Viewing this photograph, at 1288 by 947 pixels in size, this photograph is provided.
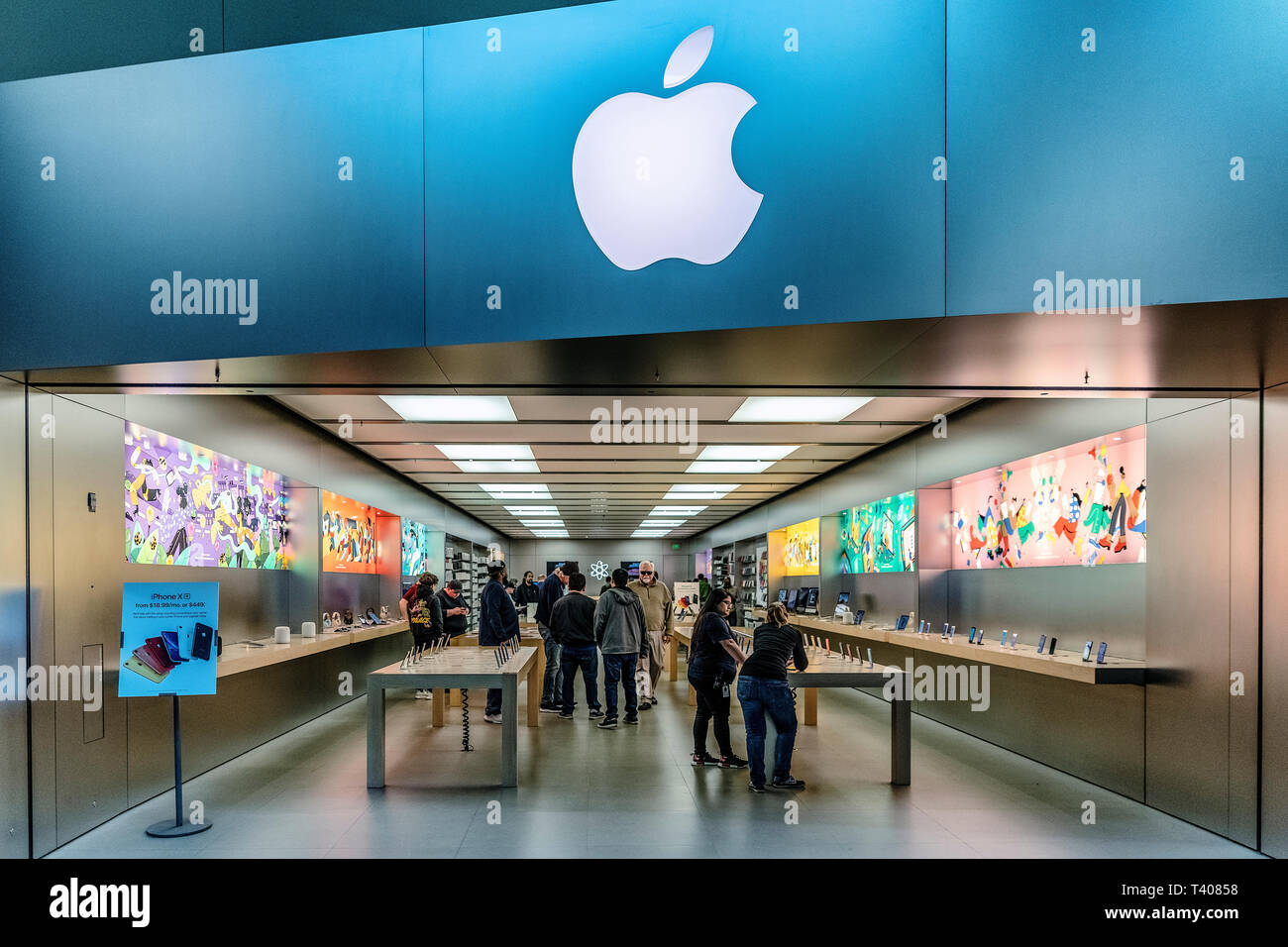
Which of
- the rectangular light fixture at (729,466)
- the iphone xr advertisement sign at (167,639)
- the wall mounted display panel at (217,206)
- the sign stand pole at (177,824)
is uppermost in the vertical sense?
the wall mounted display panel at (217,206)

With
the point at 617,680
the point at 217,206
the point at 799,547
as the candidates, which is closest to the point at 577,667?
the point at 617,680

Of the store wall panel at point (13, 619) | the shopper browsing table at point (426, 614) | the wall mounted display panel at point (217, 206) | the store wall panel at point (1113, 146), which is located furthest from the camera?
the shopper browsing table at point (426, 614)

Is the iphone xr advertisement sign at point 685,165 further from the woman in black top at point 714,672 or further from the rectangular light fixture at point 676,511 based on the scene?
the rectangular light fixture at point 676,511

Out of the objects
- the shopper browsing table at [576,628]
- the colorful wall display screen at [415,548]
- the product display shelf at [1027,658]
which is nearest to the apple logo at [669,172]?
the product display shelf at [1027,658]

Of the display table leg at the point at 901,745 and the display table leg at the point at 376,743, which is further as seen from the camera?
the display table leg at the point at 901,745

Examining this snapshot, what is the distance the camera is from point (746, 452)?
10391 millimetres

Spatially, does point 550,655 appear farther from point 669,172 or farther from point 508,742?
point 669,172

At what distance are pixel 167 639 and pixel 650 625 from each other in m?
5.86

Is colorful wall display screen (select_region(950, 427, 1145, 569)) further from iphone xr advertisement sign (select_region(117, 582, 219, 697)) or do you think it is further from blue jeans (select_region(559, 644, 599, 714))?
iphone xr advertisement sign (select_region(117, 582, 219, 697))

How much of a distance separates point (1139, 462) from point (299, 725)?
8.02 meters

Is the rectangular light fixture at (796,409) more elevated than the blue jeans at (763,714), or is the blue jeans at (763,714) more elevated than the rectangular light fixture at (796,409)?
the rectangular light fixture at (796,409)

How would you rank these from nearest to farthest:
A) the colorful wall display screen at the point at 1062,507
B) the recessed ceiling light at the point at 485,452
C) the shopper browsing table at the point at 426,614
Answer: the colorful wall display screen at the point at 1062,507 < the shopper browsing table at the point at 426,614 < the recessed ceiling light at the point at 485,452

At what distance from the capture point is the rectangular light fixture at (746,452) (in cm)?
1002

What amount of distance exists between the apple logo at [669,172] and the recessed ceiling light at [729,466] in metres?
7.20
